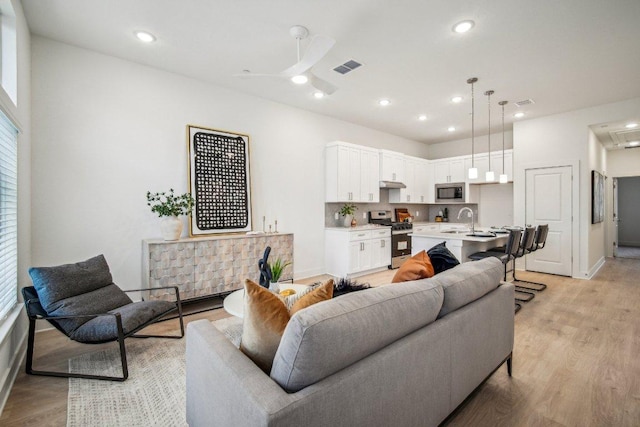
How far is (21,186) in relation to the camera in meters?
2.69

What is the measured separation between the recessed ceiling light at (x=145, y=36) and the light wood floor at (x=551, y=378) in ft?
9.72

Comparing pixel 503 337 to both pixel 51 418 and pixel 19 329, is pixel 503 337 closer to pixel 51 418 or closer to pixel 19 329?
pixel 51 418

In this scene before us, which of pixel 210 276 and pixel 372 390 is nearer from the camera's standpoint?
pixel 372 390

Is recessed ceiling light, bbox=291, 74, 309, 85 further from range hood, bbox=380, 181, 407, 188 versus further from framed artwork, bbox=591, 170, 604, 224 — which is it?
framed artwork, bbox=591, 170, 604, 224

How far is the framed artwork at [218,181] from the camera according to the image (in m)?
3.98

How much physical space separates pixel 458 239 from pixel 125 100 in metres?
4.45

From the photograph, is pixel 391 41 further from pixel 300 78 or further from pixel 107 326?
pixel 107 326

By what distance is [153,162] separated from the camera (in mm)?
3736

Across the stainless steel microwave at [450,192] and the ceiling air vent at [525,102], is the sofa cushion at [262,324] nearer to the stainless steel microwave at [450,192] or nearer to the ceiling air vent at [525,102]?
the ceiling air vent at [525,102]

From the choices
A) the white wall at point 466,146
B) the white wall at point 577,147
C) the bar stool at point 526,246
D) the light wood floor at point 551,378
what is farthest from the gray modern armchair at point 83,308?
the white wall at point 466,146

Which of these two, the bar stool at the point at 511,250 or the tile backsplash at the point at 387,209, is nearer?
the bar stool at the point at 511,250

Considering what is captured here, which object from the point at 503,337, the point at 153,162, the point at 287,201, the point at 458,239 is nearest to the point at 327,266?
the point at 287,201

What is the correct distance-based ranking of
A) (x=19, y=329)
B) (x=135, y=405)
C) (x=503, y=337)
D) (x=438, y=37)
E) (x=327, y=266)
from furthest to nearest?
(x=327, y=266)
(x=438, y=37)
(x=19, y=329)
(x=503, y=337)
(x=135, y=405)

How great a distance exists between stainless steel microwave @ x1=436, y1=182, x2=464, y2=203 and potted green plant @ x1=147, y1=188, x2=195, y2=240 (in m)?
5.62
